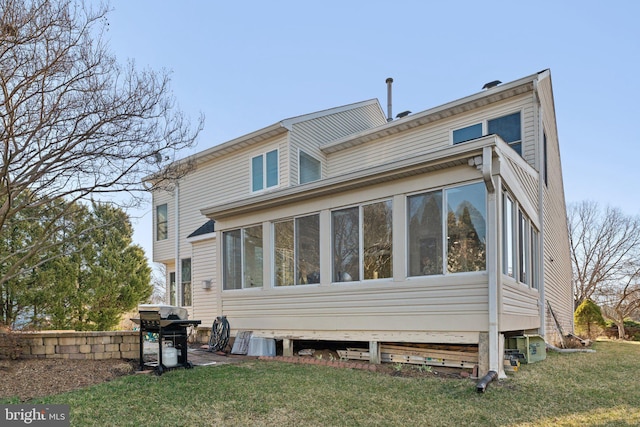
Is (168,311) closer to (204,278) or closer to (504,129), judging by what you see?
(204,278)

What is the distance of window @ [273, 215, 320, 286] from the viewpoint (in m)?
7.96

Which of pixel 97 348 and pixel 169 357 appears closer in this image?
pixel 169 357

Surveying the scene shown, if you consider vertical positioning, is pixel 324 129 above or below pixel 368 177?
above

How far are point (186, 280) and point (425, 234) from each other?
9458 mm

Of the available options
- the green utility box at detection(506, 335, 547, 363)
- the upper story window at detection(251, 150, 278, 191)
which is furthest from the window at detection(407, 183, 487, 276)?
the upper story window at detection(251, 150, 278, 191)

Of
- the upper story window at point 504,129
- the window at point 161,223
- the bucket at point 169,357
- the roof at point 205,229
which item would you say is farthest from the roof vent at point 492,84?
the window at point 161,223

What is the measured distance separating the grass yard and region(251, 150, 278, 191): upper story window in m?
6.43

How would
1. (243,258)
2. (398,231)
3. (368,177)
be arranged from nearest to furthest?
(398,231)
(368,177)
(243,258)

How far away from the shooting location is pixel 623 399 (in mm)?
4996

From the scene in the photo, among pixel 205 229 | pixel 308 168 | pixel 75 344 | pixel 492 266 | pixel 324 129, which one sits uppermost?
pixel 324 129

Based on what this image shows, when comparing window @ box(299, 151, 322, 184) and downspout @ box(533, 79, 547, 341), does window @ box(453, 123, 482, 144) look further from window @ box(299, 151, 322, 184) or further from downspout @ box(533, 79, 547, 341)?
window @ box(299, 151, 322, 184)

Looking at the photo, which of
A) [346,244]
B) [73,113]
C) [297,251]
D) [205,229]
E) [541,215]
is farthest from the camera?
[205,229]

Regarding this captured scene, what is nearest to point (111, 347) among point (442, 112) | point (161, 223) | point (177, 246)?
point (177, 246)

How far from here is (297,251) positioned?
821 centimetres
